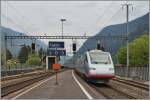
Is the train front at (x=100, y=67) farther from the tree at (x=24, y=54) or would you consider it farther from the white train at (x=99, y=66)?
the tree at (x=24, y=54)

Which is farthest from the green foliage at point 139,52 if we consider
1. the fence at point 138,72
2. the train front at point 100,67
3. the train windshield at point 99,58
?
the train front at point 100,67

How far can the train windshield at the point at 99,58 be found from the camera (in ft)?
106

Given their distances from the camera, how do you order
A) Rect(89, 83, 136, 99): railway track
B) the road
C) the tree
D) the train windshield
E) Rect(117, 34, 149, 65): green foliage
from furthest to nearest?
the tree < Rect(117, 34, 149, 65): green foliage < the train windshield < the road < Rect(89, 83, 136, 99): railway track

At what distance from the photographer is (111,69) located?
31.6 meters

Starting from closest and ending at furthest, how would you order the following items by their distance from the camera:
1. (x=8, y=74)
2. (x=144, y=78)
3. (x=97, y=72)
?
1. (x=97, y=72)
2. (x=144, y=78)
3. (x=8, y=74)

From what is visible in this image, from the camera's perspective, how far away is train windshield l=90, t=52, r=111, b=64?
32188 millimetres

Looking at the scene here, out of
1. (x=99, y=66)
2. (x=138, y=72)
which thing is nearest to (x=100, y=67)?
(x=99, y=66)

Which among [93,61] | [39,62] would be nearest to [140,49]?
[39,62]

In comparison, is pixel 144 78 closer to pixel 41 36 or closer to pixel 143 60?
pixel 41 36

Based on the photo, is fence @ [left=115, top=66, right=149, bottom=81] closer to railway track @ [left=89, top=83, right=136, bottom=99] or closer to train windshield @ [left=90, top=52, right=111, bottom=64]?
train windshield @ [left=90, top=52, right=111, bottom=64]

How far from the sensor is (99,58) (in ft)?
107

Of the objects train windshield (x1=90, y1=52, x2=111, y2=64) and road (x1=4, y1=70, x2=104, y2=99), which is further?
train windshield (x1=90, y1=52, x2=111, y2=64)

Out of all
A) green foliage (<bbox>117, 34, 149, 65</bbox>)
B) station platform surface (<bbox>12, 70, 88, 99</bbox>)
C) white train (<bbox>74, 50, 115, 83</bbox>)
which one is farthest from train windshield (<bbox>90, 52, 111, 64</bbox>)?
green foliage (<bbox>117, 34, 149, 65</bbox>)

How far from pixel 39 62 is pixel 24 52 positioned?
3190 cm
